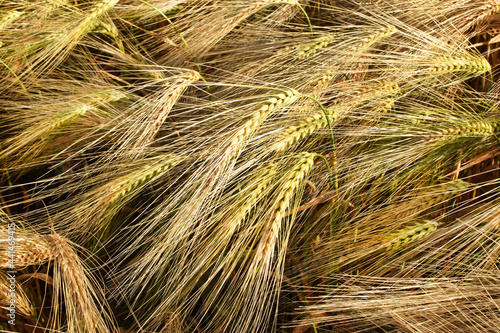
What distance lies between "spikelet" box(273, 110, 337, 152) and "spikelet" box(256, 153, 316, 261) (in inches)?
1.6

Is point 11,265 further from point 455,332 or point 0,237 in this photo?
point 455,332

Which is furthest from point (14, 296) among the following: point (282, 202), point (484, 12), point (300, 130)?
point (484, 12)

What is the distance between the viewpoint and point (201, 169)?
0.85m

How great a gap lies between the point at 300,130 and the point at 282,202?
0.62ft

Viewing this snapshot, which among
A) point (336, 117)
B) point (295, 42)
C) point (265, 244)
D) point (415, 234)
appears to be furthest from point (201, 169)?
point (295, 42)

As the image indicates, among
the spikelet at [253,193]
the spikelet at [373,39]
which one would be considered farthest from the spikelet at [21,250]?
the spikelet at [373,39]

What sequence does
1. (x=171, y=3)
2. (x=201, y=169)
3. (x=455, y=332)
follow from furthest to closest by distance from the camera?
(x=171, y=3), (x=201, y=169), (x=455, y=332)

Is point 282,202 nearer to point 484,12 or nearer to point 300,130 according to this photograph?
point 300,130

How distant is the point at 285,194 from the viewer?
0.85m

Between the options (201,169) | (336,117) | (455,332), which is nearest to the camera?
(455,332)

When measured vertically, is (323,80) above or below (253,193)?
above

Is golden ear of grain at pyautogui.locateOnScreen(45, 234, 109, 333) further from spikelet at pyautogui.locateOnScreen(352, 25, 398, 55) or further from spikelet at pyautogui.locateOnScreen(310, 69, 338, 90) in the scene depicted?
spikelet at pyautogui.locateOnScreen(352, 25, 398, 55)

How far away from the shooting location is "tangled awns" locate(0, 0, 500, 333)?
0.83 metres

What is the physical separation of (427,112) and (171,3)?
0.88m
